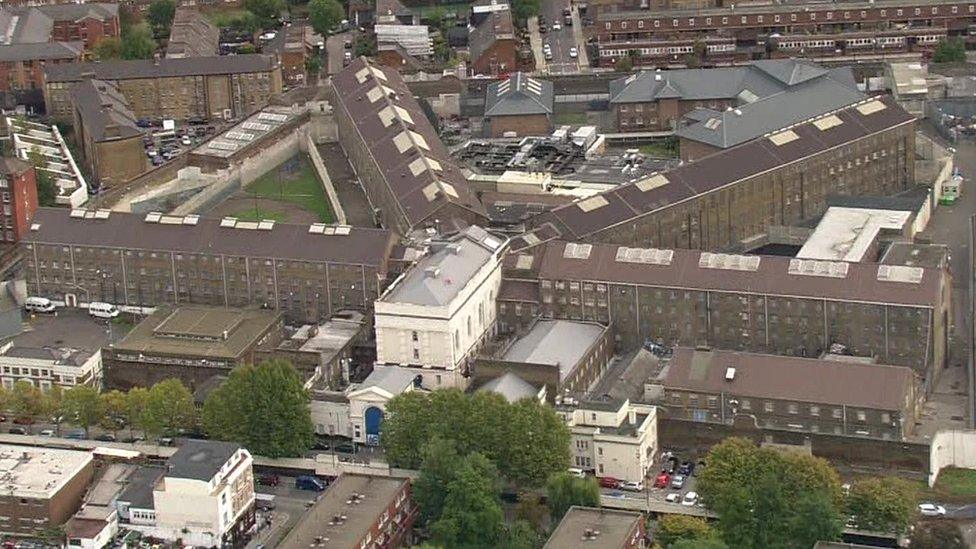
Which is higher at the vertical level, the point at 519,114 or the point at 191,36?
the point at 191,36

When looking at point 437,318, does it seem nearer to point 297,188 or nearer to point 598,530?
point 598,530

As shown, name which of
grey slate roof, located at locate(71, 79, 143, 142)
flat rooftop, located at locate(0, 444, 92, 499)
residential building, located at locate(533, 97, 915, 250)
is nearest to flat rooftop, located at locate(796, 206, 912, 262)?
residential building, located at locate(533, 97, 915, 250)

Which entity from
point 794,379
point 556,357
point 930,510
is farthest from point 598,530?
point 556,357

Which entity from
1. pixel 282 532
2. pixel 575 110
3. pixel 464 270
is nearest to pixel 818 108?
pixel 575 110

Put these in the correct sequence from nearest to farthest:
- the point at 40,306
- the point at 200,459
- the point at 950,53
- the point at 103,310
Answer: the point at 200,459 → the point at 103,310 → the point at 40,306 → the point at 950,53

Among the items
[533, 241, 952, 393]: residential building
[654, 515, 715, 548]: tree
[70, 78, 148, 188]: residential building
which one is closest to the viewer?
[654, 515, 715, 548]: tree

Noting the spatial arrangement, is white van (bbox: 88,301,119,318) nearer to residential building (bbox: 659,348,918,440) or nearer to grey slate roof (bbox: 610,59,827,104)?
residential building (bbox: 659,348,918,440)

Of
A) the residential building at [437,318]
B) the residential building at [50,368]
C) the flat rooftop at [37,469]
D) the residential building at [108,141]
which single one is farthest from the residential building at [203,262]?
the residential building at [108,141]

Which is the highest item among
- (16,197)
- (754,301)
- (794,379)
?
(16,197)
